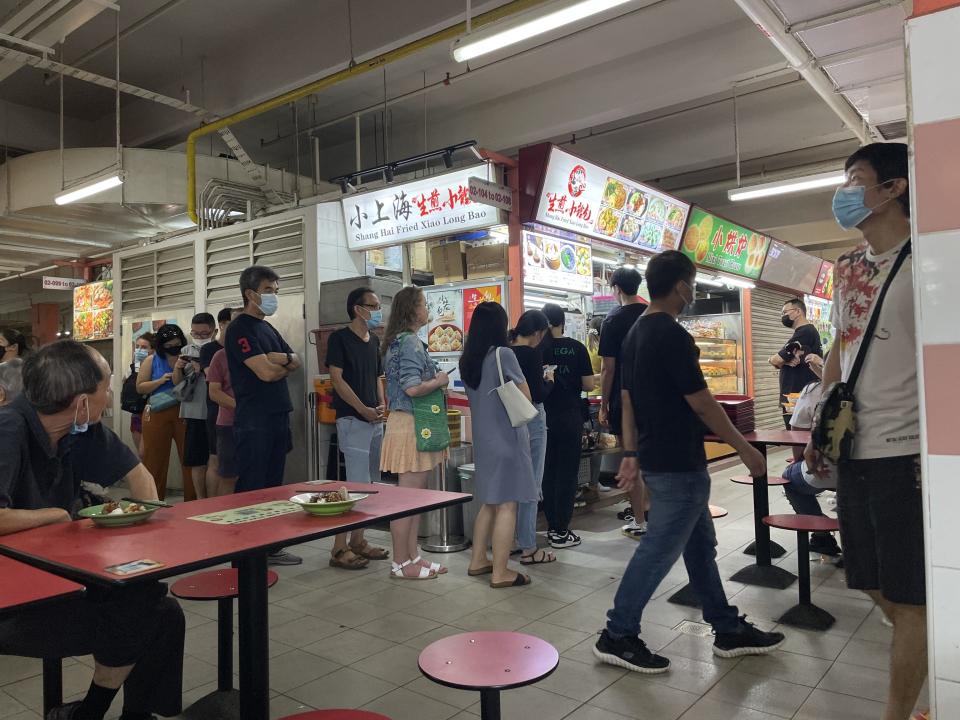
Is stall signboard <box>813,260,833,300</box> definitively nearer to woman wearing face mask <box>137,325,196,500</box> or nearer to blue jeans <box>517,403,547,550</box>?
blue jeans <box>517,403,547,550</box>

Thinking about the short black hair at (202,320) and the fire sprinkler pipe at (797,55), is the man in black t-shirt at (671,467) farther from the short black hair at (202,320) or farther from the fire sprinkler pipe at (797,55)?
the short black hair at (202,320)

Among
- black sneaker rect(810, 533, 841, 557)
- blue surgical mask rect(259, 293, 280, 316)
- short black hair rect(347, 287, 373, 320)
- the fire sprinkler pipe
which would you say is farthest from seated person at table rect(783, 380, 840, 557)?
blue surgical mask rect(259, 293, 280, 316)

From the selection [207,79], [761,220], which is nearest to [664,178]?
[761,220]

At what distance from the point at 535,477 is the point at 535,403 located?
515 millimetres

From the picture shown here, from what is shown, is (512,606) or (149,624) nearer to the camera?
(149,624)

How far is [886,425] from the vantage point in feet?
6.68

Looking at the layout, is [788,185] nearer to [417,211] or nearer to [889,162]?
[417,211]

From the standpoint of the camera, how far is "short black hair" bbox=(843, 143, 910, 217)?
2105 millimetres

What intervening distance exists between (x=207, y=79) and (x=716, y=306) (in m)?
8.05

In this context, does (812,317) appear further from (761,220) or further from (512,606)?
(512,606)

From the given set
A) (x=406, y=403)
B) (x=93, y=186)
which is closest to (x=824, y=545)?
(x=406, y=403)

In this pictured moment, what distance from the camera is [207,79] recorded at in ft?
28.5

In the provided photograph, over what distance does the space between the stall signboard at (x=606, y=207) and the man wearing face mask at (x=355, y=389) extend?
5.93ft

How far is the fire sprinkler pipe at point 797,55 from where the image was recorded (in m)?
4.24
